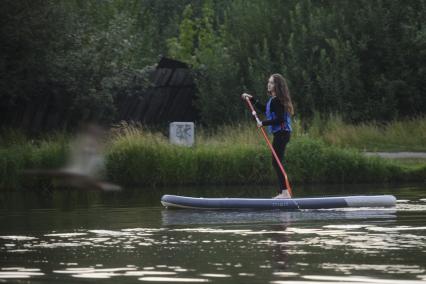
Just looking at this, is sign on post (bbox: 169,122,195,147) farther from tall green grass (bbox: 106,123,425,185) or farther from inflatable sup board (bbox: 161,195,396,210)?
inflatable sup board (bbox: 161,195,396,210)

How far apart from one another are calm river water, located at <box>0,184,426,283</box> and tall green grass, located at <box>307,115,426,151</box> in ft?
37.0

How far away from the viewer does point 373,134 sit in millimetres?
33656

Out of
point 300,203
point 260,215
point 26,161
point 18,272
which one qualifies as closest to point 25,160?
point 26,161

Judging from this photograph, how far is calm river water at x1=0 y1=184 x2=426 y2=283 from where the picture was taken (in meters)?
11.0

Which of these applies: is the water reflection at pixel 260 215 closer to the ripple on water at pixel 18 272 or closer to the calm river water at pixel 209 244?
the calm river water at pixel 209 244

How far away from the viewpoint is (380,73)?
39.4 m

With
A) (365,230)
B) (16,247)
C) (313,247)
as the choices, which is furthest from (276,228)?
(16,247)

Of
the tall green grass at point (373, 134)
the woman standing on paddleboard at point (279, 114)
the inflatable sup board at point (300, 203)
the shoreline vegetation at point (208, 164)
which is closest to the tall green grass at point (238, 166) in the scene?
the shoreline vegetation at point (208, 164)

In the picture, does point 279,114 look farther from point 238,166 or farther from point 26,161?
point 26,161

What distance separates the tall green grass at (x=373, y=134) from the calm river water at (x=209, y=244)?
1129 centimetres

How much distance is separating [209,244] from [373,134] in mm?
20572

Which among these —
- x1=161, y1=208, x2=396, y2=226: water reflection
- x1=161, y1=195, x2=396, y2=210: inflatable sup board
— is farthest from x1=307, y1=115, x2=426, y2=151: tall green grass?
x1=161, y1=208, x2=396, y2=226: water reflection

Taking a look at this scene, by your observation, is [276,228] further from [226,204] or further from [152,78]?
[152,78]

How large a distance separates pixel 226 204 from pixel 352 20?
2191 cm
